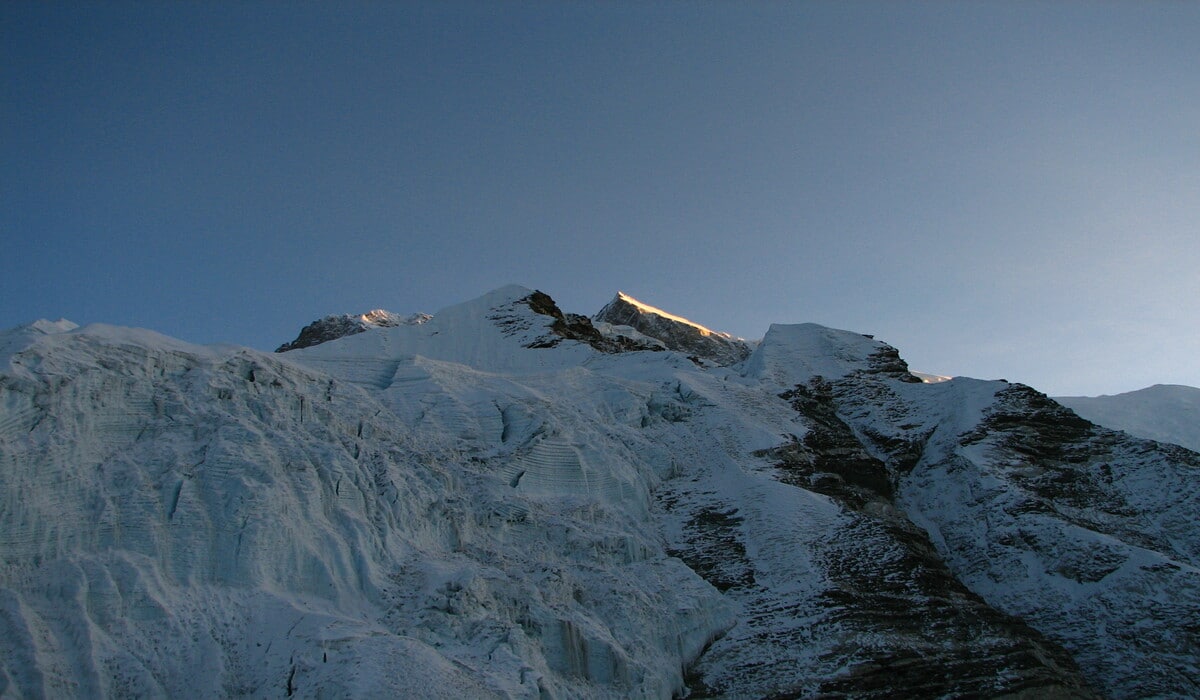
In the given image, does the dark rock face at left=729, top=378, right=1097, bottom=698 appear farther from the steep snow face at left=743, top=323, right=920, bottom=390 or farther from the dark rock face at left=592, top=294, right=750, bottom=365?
the dark rock face at left=592, top=294, right=750, bottom=365

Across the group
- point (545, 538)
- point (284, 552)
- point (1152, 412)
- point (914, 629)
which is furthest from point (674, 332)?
point (284, 552)

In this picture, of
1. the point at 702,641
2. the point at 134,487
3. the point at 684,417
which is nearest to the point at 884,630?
the point at 702,641

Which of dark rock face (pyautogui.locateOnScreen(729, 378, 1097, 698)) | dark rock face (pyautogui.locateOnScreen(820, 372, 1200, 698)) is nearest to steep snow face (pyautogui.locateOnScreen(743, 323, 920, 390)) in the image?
dark rock face (pyautogui.locateOnScreen(820, 372, 1200, 698))

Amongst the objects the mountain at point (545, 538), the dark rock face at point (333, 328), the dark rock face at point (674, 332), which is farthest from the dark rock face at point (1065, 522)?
the dark rock face at point (333, 328)

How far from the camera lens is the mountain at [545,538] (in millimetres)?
23359

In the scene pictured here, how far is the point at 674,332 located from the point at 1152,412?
46815 mm

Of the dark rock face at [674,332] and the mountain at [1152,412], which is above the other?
the dark rock face at [674,332]

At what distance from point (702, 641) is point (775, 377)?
1174 inches

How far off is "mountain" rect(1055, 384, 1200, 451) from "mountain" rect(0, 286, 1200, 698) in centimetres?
3321

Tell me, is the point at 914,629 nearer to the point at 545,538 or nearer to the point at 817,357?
the point at 545,538

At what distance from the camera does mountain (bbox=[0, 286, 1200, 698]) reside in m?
23.4

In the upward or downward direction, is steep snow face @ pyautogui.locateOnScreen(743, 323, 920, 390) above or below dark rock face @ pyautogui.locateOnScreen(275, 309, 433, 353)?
below

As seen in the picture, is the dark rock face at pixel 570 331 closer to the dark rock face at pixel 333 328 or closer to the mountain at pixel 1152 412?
the dark rock face at pixel 333 328

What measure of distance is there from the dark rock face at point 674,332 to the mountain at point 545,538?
47.2 m
